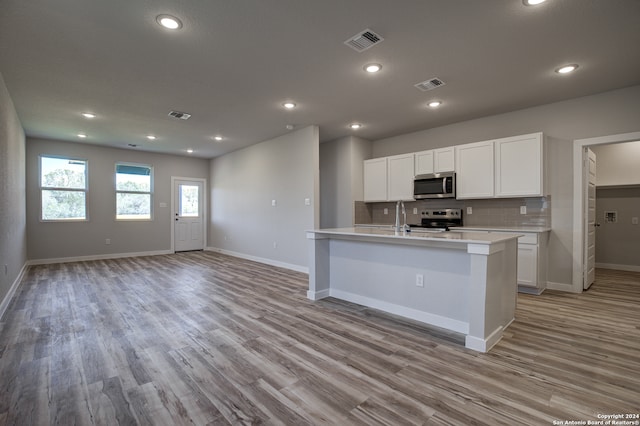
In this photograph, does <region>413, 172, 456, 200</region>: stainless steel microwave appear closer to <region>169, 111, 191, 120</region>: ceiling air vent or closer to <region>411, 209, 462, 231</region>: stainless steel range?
<region>411, 209, 462, 231</region>: stainless steel range

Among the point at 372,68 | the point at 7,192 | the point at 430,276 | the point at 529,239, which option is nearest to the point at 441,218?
the point at 529,239

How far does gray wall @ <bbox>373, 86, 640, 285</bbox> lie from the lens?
3859mm

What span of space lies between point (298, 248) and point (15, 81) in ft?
14.9

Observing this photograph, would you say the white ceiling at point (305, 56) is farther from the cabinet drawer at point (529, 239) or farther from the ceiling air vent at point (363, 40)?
the cabinet drawer at point (529, 239)

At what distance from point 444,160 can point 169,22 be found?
431 cm

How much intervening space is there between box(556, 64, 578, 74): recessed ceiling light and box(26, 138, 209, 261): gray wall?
325 inches

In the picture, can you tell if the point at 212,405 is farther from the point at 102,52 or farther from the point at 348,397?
the point at 102,52

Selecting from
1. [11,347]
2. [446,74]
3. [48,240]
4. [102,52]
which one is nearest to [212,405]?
[11,347]

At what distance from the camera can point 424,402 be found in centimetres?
180

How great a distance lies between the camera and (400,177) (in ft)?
18.5

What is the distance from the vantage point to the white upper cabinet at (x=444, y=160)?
4957mm

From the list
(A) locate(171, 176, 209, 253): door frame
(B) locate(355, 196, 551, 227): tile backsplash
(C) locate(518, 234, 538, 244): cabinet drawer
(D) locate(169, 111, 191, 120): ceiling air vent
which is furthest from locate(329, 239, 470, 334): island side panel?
(A) locate(171, 176, 209, 253): door frame

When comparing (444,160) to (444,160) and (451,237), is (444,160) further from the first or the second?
(451,237)

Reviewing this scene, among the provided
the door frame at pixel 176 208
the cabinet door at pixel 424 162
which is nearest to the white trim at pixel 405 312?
the cabinet door at pixel 424 162
